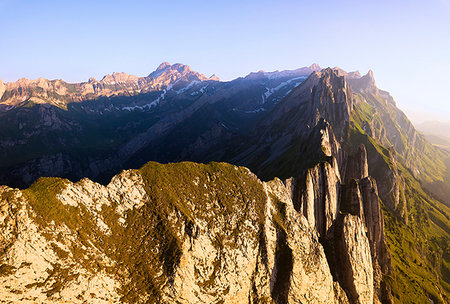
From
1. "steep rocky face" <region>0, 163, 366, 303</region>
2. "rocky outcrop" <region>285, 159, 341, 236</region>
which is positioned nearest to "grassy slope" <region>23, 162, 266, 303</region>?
"steep rocky face" <region>0, 163, 366, 303</region>

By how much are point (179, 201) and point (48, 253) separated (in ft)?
66.2

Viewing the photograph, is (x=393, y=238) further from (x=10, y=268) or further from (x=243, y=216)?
(x=10, y=268)

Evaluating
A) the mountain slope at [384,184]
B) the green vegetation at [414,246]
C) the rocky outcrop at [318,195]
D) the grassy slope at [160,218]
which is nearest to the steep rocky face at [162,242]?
the grassy slope at [160,218]

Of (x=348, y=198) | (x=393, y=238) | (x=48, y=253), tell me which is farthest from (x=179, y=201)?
(x=393, y=238)

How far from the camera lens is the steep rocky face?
100ft

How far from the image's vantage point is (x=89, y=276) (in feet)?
106

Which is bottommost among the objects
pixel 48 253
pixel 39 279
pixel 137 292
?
pixel 137 292

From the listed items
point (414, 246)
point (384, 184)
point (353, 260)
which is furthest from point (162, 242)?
point (384, 184)

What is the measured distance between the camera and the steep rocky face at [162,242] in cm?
3058

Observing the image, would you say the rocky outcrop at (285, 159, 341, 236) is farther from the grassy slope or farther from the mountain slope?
the grassy slope

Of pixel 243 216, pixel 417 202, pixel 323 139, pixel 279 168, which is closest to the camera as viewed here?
pixel 243 216

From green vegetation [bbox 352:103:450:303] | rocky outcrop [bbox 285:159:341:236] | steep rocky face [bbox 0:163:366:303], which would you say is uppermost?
steep rocky face [bbox 0:163:366:303]

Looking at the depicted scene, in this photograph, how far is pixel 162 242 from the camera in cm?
3906

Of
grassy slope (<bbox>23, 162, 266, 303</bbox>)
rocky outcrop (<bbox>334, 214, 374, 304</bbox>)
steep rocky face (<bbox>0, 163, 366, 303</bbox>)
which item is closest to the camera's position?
steep rocky face (<bbox>0, 163, 366, 303</bbox>)
